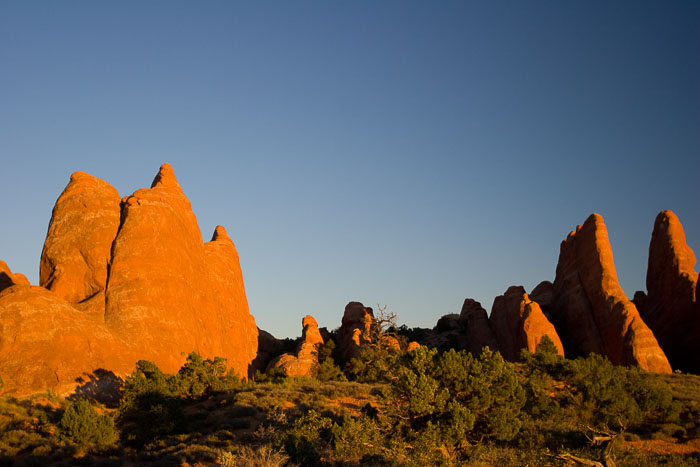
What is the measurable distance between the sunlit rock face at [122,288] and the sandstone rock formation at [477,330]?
71.5 feet

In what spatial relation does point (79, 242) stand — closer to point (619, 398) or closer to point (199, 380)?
point (199, 380)

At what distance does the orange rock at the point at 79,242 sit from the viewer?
1243 inches

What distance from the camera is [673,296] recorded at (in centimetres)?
3931

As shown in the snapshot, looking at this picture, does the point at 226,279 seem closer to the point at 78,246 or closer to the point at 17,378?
the point at 78,246

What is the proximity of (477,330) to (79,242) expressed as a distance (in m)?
34.8

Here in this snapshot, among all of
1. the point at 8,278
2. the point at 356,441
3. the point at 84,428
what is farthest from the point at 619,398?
the point at 8,278

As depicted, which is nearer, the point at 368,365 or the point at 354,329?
the point at 368,365

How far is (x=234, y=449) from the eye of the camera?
18.2m

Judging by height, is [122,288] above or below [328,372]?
above

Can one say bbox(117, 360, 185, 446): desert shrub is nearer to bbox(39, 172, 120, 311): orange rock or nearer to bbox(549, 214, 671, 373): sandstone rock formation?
bbox(39, 172, 120, 311): orange rock

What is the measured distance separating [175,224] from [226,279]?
8.79m

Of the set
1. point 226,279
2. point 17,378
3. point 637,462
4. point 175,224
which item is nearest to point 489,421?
point 637,462

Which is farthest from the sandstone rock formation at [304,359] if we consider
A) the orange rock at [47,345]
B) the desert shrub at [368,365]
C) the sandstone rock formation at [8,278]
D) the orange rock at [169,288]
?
the sandstone rock formation at [8,278]

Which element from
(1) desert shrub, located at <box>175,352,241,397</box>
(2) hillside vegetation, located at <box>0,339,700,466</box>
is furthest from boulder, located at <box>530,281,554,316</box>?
(1) desert shrub, located at <box>175,352,241,397</box>
